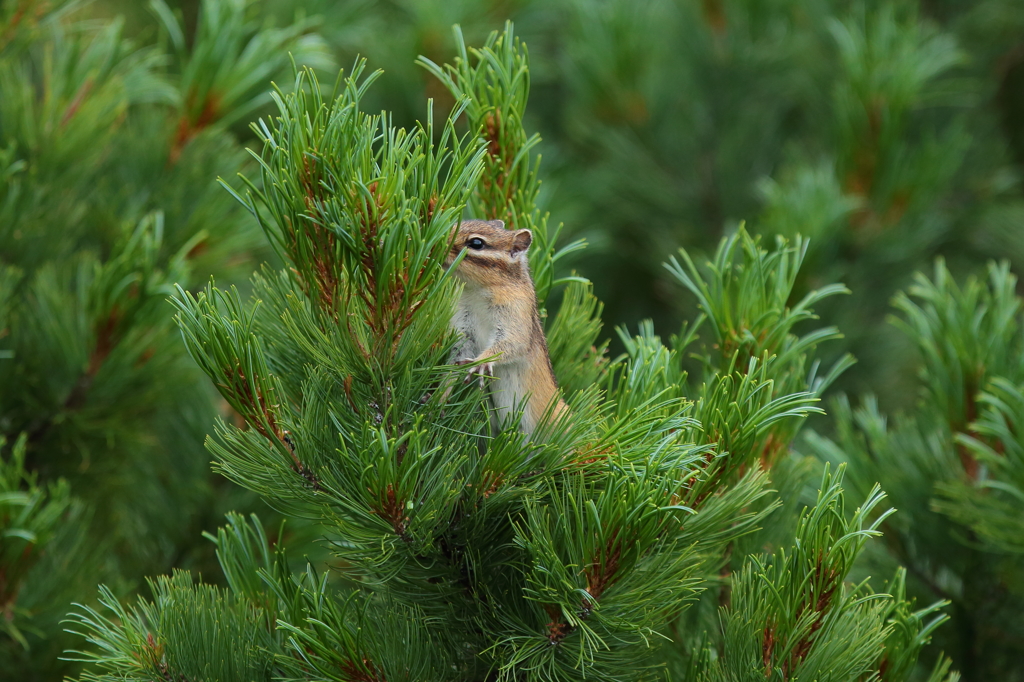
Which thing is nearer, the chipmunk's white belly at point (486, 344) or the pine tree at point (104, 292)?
the chipmunk's white belly at point (486, 344)

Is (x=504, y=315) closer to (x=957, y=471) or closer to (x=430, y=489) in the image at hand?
(x=430, y=489)

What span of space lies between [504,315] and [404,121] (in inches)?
60.9

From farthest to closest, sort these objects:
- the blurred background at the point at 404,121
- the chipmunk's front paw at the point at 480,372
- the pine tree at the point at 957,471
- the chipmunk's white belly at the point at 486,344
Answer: the blurred background at the point at 404,121
the pine tree at the point at 957,471
the chipmunk's white belly at the point at 486,344
the chipmunk's front paw at the point at 480,372

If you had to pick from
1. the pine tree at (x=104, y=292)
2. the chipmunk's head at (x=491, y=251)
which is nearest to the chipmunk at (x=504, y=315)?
the chipmunk's head at (x=491, y=251)

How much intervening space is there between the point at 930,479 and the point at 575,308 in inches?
27.5

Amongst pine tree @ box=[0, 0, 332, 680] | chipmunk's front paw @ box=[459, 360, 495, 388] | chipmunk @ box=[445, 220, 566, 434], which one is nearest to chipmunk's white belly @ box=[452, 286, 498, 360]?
chipmunk @ box=[445, 220, 566, 434]

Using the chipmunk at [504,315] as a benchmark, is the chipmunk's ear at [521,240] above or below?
above

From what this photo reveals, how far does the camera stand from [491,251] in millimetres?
1216

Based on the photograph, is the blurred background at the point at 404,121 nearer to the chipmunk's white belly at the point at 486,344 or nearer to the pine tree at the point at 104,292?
the pine tree at the point at 104,292

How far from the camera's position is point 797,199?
6.86 feet

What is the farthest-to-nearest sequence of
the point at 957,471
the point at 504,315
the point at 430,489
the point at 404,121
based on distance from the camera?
the point at 404,121 < the point at 957,471 < the point at 504,315 < the point at 430,489

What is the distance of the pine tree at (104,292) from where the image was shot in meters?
1.47

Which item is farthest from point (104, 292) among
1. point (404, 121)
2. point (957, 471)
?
point (957, 471)

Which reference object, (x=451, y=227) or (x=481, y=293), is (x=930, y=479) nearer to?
(x=481, y=293)
